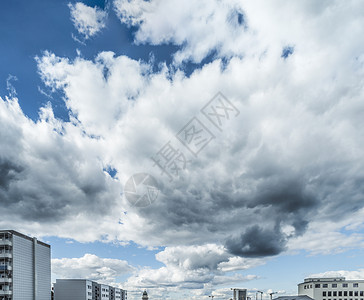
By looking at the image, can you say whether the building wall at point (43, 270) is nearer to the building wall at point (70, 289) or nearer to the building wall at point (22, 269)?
the building wall at point (22, 269)

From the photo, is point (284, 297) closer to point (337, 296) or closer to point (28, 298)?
point (337, 296)

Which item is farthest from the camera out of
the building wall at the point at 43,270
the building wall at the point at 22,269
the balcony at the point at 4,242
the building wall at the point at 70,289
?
the building wall at the point at 70,289

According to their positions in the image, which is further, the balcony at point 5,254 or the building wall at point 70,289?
the building wall at point 70,289

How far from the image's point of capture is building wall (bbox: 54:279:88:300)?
165m

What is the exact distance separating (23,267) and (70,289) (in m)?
65.8

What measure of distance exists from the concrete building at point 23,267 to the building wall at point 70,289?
136 feet

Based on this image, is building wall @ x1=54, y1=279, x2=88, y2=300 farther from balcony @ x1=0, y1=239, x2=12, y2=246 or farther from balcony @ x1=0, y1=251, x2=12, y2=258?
balcony @ x1=0, y1=239, x2=12, y2=246

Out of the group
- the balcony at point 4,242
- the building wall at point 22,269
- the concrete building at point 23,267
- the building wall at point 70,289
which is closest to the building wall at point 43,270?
the concrete building at point 23,267

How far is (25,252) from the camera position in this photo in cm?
11012

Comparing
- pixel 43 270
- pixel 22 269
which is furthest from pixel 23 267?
pixel 43 270

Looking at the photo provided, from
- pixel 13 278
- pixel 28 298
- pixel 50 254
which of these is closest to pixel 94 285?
pixel 50 254

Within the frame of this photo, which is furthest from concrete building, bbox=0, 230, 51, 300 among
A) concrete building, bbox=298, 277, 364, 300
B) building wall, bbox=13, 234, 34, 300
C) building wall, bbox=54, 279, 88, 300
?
concrete building, bbox=298, 277, 364, 300

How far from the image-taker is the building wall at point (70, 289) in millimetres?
165250

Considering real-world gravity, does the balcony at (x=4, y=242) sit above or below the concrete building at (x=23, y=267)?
above
